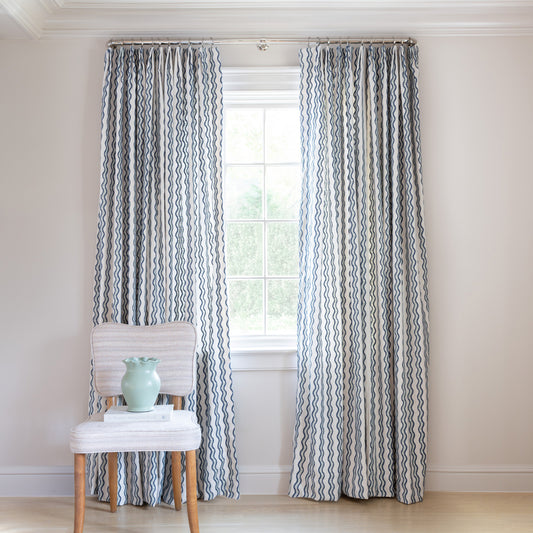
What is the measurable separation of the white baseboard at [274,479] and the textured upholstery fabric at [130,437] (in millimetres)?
751

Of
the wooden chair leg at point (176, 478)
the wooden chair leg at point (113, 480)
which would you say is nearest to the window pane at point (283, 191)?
the wooden chair leg at point (176, 478)

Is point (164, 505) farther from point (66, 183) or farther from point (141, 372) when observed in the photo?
point (66, 183)

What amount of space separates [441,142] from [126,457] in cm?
230

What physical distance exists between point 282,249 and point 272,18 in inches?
47.8

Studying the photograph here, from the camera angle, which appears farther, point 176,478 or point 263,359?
point 263,359

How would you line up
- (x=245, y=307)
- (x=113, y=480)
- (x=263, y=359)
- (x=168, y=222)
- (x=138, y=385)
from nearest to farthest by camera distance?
(x=138, y=385)
(x=113, y=480)
(x=168, y=222)
(x=263, y=359)
(x=245, y=307)

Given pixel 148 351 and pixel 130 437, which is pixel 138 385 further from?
pixel 148 351

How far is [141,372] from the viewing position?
252 centimetres

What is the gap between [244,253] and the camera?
3.21 meters

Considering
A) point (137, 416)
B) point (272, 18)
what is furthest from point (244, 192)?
point (137, 416)

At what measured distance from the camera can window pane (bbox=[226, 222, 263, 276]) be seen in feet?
10.5

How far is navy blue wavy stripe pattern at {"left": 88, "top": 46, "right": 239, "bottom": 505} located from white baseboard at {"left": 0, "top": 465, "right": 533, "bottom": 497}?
152mm

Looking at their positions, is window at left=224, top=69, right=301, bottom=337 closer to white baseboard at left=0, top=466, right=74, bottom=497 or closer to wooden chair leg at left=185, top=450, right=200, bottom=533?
wooden chair leg at left=185, top=450, right=200, bottom=533

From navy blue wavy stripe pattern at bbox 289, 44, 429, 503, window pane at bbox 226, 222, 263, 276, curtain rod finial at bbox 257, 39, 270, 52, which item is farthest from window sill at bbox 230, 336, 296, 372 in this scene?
curtain rod finial at bbox 257, 39, 270, 52
